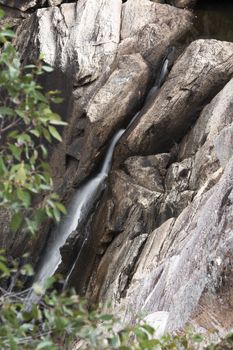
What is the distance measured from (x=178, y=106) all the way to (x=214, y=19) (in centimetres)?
1031

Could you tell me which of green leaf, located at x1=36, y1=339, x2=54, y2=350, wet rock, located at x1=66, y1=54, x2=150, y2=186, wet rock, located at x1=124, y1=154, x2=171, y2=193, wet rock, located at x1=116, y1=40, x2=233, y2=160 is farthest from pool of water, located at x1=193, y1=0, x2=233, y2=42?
green leaf, located at x1=36, y1=339, x2=54, y2=350

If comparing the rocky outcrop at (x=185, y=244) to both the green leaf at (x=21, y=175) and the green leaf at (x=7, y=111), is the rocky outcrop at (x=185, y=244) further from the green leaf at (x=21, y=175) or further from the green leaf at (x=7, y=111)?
the green leaf at (x=7, y=111)

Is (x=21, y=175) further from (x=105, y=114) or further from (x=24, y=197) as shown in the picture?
(x=105, y=114)

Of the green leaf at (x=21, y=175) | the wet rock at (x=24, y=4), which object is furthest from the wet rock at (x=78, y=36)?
the green leaf at (x=21, y=175)

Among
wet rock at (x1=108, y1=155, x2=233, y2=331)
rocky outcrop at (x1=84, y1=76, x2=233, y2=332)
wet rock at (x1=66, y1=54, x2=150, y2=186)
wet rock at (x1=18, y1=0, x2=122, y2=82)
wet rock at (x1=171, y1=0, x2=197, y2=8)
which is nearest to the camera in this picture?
wet rock at (x1=108, y1=155, x2=233, y2=331)

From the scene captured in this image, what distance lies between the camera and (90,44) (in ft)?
71.7

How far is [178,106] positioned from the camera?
754 inches

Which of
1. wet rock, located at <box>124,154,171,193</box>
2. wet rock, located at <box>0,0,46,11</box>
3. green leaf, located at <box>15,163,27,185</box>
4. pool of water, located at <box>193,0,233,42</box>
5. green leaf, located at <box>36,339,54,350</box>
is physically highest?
pool of water, located at <box>193,0,233,42</box>

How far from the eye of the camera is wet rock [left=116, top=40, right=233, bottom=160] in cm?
1905

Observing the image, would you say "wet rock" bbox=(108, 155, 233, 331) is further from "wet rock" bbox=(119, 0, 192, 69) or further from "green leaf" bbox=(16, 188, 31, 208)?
"wet rock" bbox=(119, 0, 192, 69)

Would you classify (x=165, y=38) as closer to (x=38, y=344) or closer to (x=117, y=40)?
(x=117, y=40)

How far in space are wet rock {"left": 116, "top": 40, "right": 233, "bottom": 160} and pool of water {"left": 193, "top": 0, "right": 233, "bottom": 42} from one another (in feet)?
18.8

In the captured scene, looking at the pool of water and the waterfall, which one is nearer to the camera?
the waterfall

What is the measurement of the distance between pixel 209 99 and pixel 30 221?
1527cm
